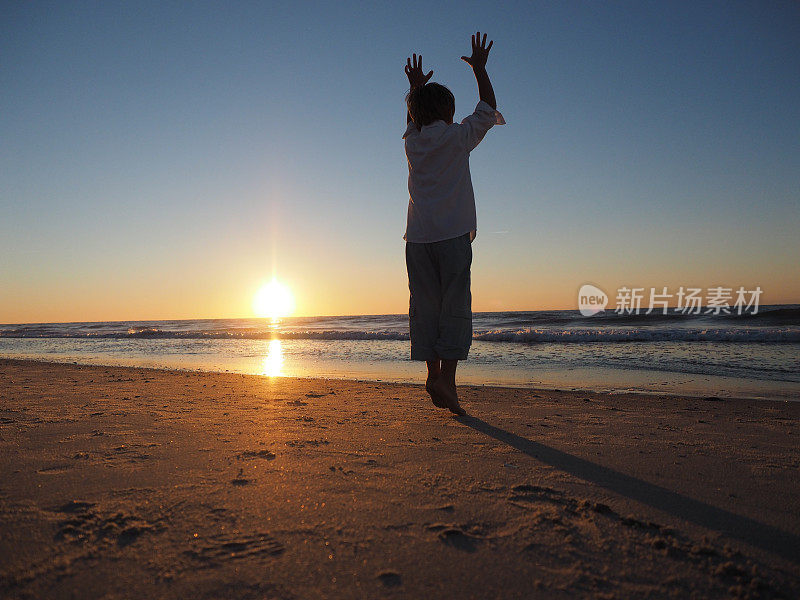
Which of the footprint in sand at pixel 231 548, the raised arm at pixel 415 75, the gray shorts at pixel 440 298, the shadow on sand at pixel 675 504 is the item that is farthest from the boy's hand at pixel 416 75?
the footprint in sand at pixel 231 548

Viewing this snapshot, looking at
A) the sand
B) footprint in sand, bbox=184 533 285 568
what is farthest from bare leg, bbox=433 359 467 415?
footprint in sand, bbox=184 533 285 568

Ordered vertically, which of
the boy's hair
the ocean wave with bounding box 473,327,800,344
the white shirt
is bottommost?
the ocean wave with bounding box 473,327,800,344

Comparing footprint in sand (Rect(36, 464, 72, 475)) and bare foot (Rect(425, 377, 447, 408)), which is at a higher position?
bare foot (Rect(425, 377, 447, 408))

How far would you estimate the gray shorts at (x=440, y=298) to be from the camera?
2621 mm

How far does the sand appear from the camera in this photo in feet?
3.01

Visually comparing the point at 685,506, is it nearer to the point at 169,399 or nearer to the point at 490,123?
the point at 490,123

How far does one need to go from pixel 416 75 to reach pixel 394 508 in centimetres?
253

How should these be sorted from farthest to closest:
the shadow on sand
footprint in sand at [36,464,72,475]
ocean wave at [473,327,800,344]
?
ocean wave at [473,327,800,344] → footprint in sand at [36,464,72,475] → the shadow on sand

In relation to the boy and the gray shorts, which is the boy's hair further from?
the gray shorts

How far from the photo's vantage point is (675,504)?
51.5 inches

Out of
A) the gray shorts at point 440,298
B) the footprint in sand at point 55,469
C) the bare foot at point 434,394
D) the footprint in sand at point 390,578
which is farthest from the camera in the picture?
the bare foot at point 434,394

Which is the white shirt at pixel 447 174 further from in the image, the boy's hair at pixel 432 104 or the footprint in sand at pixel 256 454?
the footprint in sand at pixel 256 454

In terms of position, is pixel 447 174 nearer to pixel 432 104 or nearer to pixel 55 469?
pixel 432 104

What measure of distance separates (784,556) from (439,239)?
1.95 m
